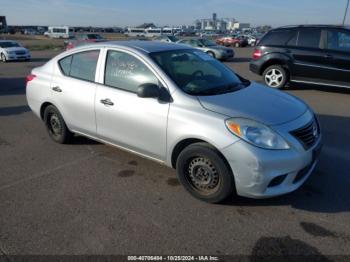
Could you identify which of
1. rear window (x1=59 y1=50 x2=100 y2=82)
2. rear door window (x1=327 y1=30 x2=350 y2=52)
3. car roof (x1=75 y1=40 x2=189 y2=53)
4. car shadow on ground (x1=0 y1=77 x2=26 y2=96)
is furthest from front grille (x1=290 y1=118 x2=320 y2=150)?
car shadow on ground (x1=0 y1=77 x2=26 y2=96)

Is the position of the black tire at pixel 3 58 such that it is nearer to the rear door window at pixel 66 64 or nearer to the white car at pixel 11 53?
the white car at pixel 11 53

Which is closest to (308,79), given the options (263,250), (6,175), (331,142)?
(331,142)

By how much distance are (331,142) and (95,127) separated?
3.69 metres

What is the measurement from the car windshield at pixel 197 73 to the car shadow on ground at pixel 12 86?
294 inches

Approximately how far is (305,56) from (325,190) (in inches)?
240

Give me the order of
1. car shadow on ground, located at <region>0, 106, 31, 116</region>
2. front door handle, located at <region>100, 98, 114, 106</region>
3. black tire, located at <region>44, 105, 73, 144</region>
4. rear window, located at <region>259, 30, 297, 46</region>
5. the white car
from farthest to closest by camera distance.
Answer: the white car
rear window, located at <region>259, 30, 297, 46</region>
car shadow on ground, located at <region>0, 106, 31, 116</region>
black tire, located at <region>44, 105, 73, 144</region>
front door handle, located at <region>100, 98, 114, 106</region>

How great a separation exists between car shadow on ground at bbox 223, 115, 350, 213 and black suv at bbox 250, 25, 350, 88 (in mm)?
4071

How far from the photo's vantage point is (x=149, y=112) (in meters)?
3.71

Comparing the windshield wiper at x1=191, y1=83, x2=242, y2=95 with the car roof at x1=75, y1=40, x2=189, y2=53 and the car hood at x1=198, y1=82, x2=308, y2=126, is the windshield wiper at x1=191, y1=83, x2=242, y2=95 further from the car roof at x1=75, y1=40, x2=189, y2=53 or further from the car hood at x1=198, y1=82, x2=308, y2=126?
the car roof at x1=75, y1=40, x2=189, y2=53

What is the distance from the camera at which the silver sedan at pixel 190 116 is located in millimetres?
3148

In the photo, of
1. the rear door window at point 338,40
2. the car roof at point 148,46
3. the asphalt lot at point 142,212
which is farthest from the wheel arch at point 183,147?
the rear door window at point 338,40

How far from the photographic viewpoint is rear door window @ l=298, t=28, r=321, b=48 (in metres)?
8.72

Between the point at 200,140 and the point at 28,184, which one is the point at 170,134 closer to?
the point at 200,140

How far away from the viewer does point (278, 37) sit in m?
9.44
